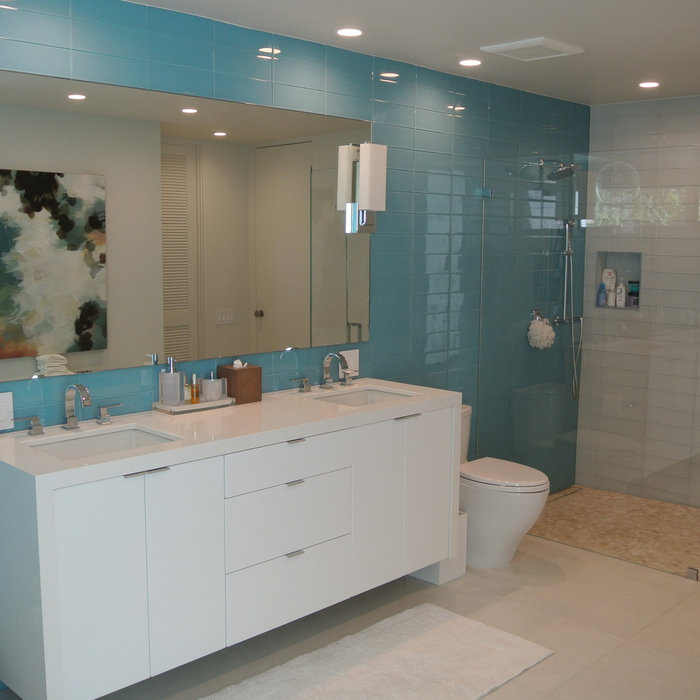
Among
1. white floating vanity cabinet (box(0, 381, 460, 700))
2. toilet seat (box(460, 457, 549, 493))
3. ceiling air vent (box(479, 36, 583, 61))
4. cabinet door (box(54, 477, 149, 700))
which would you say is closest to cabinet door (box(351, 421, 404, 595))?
white floating vanity cabinet (box(0, 381, 460, 700))

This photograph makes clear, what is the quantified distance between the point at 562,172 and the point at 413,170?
93 cm

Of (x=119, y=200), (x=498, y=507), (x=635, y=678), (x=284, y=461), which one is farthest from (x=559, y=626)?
(x=119, y=200)

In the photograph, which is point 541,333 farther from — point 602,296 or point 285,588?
point 285,588

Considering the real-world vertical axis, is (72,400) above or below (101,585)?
above

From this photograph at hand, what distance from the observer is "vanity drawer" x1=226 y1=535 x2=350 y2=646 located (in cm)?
281

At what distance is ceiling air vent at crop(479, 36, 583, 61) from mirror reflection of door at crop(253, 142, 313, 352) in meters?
0.92

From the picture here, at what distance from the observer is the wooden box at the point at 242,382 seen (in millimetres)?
3322

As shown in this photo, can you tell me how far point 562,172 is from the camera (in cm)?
448

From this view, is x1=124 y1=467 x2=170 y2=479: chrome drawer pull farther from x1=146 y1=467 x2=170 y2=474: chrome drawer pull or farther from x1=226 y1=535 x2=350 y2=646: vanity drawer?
x1=226 y1=535 x2=350 y2=646: vanity drawer

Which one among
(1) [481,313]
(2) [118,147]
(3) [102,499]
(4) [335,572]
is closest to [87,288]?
(2) [118,147]

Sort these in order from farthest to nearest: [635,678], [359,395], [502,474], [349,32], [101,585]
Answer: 1. [502,474]
2. [359,395]
3. [349,32]
4. [635,678]
5. [101,585]

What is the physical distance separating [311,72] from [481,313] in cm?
164

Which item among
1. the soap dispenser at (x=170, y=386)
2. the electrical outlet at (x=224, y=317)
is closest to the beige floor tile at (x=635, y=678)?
the soap dispenser at (x=170, y=386)

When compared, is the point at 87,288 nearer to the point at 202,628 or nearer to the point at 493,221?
the point at 202,628
